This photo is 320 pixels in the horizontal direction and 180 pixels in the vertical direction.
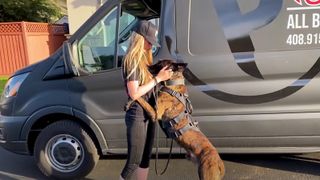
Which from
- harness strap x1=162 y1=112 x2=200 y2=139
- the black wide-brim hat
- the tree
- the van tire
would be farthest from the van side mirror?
the tree

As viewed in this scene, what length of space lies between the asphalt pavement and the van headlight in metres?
1.03

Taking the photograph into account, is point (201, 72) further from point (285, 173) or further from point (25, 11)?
point (25, 11)

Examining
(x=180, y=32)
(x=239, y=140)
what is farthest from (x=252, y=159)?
(x=180, y=32)

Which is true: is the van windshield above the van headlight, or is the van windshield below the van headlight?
above

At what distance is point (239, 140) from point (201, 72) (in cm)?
82

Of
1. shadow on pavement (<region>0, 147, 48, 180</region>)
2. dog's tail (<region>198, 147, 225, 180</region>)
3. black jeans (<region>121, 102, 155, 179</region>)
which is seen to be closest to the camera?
dog's tail (<region>198, 147, 225, 180</region>)

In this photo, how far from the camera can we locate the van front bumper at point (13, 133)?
5.24m

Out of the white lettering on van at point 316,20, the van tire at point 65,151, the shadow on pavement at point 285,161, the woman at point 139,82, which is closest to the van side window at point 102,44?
the van tire at point 65,151

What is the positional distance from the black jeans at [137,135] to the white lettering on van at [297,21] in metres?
1.76

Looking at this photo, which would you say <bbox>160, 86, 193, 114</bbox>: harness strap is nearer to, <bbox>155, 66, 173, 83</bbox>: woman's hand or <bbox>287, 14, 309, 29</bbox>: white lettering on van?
<bbox>155, 66, 173, 83</bbox>: woman's hand

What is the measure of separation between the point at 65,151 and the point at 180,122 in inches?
76.2

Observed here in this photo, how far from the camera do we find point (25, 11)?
918 inches

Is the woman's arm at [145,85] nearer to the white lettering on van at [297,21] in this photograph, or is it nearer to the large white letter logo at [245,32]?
the large white letter logo at [245,32]

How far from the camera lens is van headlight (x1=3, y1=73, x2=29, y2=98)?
527cm
